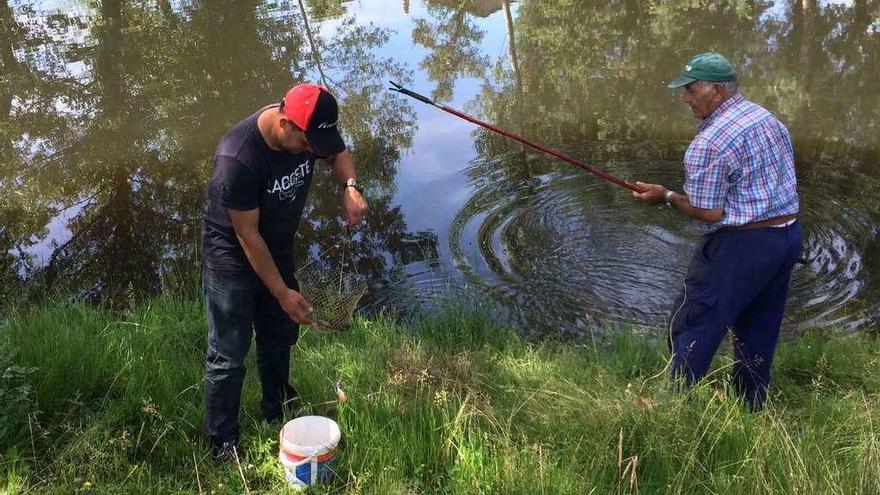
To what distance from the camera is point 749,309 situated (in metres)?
3.48

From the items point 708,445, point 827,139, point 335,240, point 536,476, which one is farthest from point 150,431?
point 827,139

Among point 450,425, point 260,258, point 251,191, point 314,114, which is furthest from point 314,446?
point 314,114

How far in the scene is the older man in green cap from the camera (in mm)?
3084

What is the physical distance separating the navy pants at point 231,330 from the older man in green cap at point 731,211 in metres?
2.06

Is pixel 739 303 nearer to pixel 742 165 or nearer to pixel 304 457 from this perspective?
pixel 742 165

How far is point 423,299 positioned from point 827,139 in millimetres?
5913

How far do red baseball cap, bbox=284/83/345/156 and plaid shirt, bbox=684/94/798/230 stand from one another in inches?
68.9

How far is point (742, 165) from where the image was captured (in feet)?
10.1

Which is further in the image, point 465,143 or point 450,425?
point 465,143

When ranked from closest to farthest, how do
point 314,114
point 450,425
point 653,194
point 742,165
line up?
point 314,114 < point 450,425 < point 742,165 < point 653,194

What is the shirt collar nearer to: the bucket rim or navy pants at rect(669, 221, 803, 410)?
navy pants at rect(669, 221, 803, 410)

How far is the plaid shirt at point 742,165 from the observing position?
3.06m

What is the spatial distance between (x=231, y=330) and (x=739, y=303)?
247 centimetres

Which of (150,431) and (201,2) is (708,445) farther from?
(201,2)
